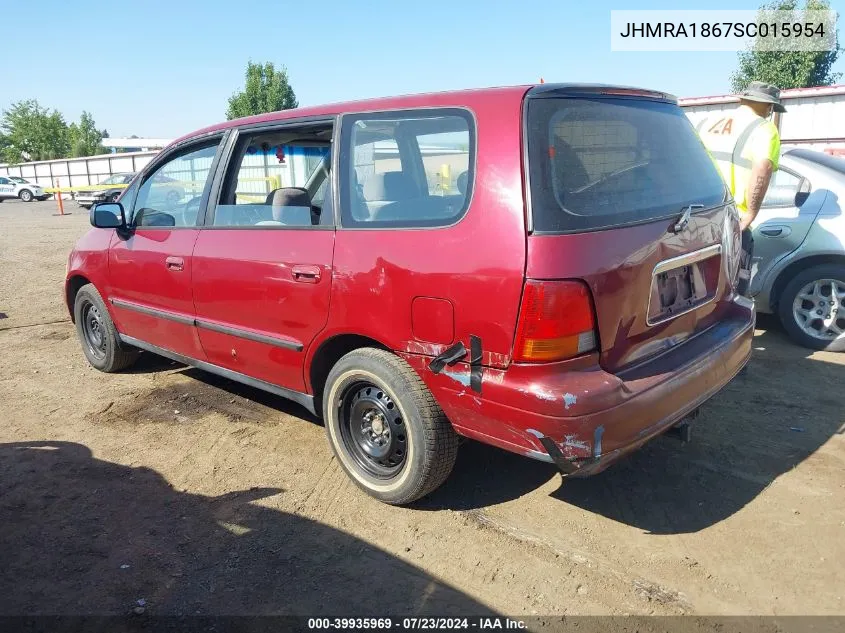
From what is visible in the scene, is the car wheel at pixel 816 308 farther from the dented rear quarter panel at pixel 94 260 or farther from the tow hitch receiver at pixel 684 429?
the dented rear quarter panel at pixel 94 260

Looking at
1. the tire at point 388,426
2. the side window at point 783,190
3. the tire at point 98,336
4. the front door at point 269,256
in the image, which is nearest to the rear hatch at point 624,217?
the tire at point 388,426

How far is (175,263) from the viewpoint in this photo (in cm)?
401

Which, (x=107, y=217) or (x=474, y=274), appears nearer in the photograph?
(x=474, y=274)

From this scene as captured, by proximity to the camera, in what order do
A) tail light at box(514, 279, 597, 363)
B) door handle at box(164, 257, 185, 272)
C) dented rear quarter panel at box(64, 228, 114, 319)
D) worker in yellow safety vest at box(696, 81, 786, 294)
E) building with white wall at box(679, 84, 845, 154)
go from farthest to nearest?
building with white wall at box(679, 84, 845, 154)
dented rear quarter panel at box(64, 228, 114, 319)
worker in yellow safety vest at box(696, 81, 786, 294)
door handle at box(164, 257, 185, 272)
tail light at box(514, 279, 597, 363)

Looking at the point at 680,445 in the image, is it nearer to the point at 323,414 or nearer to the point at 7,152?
the point at 323,414

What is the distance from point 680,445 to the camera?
3611mm

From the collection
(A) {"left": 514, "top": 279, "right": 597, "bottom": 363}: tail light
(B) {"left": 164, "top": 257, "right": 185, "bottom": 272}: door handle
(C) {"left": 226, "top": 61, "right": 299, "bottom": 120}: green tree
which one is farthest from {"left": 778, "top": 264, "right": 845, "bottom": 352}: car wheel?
(C) {"left": 226, "top": 61, "right": 299, "bottom": 120}: green tree

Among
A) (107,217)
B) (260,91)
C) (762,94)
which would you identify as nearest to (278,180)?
(107,217)

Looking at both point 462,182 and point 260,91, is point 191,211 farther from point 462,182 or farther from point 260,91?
point 260,91

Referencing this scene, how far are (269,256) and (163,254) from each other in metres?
1.15

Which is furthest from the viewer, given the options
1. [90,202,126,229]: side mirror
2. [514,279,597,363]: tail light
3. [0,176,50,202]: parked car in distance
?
[0,176,50,202]: parked car in distance

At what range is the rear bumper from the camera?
239cm

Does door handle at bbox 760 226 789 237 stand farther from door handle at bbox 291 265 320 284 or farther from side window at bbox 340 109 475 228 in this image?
door handle at bbox 291 265 320 284

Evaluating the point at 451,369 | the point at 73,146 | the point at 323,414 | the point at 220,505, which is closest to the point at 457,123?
the point at 451,369
